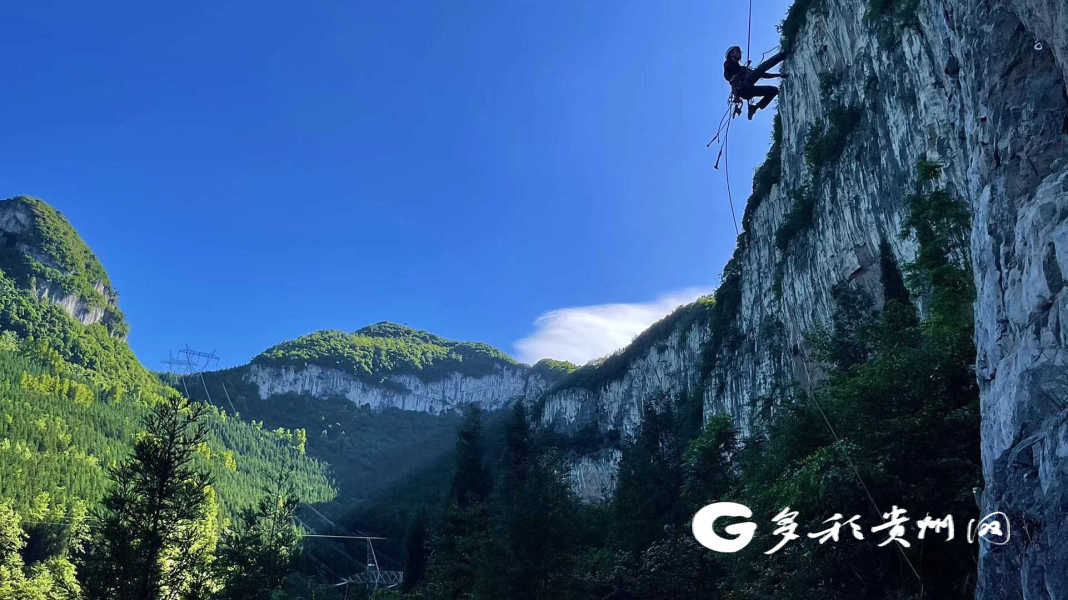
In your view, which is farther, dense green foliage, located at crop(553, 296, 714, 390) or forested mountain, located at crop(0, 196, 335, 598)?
dense green foliage, located at crop(553, 296, 714, 390)

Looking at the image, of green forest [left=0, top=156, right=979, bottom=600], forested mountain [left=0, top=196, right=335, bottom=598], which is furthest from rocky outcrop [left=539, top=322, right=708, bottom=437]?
forested mountain [left=0, top=196, right=335, bottom=598]

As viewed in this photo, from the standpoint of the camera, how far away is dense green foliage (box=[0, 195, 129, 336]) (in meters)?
176

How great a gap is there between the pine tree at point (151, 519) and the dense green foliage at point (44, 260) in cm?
20523

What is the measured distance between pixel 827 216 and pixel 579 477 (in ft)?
190

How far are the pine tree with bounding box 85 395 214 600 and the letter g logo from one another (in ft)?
43.2

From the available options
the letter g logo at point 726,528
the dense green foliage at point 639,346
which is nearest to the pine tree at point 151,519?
the letter g logo at point 726,528

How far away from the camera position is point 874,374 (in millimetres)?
12453

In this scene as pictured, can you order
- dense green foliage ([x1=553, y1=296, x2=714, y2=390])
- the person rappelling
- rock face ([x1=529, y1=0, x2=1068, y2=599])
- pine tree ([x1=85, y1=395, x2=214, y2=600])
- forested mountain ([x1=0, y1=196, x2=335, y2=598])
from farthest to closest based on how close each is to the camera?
dense green foliage ([x1=553, y1=296, x2=714, y2=390])
forested mountain ([x1=0, y1=196, x2=335, y2=598])
pine tree ([x1=85, y1=395, x2=214, y2=600])
the person rappelling
rock face ([x1=529, y1=0, x2=1068, y2=599])

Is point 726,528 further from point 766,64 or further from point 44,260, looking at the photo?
point 44,260

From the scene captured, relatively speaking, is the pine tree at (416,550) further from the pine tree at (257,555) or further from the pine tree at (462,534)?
the pine tree at (257,555)

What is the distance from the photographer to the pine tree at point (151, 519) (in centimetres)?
1464

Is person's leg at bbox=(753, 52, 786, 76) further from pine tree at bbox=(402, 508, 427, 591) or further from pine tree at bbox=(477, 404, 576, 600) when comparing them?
pine tree at bbox=(402, 508, 427, 591)

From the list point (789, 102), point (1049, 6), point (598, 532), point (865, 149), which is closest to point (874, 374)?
point (1049, 6)

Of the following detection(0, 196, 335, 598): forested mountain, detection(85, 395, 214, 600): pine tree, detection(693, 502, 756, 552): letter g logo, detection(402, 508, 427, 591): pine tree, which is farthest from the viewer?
detection(0, 196, 335, 598): forested mountain
